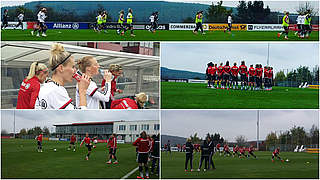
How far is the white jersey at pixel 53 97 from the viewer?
253 inches

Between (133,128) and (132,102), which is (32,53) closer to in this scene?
(132,102)

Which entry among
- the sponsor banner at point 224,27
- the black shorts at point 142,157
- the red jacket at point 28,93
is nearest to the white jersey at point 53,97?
the red jacket at point 28,93

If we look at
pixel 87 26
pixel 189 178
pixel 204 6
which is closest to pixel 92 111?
pixel 189 178

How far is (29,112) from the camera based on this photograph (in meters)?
7.23

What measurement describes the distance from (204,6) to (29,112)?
25.6 metres

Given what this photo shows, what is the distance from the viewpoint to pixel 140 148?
7629 millimetres

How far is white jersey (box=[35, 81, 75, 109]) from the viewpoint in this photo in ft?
21.1

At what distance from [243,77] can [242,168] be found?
3710 millimetres

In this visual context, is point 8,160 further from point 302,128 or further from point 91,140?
point 302,128

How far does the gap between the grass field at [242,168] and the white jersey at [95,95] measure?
223cm

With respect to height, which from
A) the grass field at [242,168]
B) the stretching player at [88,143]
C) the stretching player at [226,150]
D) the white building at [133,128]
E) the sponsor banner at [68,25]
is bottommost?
the grass field at [242,168]

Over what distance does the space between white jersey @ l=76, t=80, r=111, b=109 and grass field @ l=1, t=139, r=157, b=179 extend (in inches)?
46.2

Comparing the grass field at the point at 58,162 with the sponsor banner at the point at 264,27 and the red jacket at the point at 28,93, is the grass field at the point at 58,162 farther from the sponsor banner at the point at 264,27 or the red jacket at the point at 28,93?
the sponsor banner at the point at 264,27

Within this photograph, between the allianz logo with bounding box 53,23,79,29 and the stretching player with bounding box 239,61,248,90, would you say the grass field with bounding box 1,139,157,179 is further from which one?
the allianz logo with bounding box 53,23,79,29
